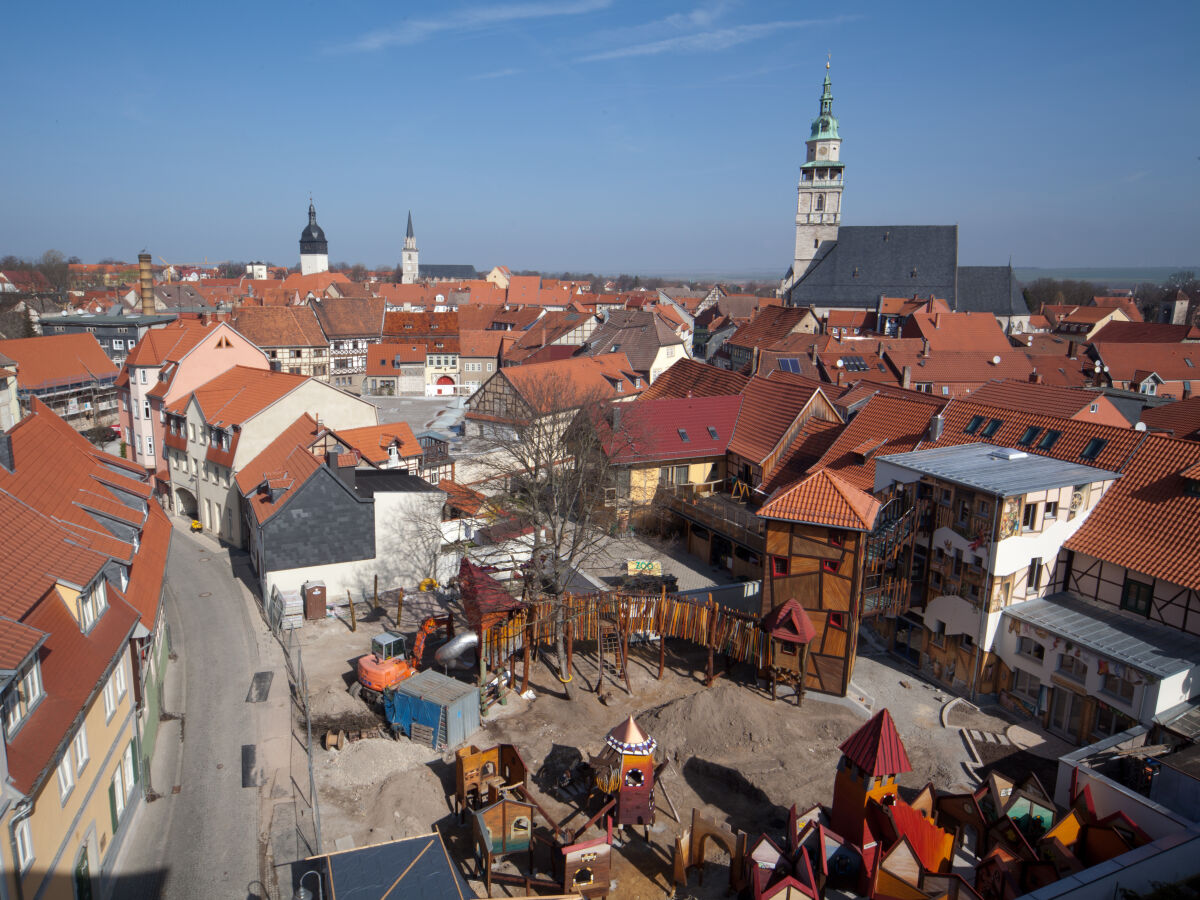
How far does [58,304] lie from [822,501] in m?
115

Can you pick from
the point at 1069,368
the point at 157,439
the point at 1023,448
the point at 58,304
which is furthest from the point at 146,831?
the point at 58,304

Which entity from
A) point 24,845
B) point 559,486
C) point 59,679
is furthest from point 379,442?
point 24,845

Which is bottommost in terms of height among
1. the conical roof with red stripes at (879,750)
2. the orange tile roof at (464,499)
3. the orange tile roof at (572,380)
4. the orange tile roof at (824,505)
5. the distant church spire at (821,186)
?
the conical roof with red stripes at (879,750)

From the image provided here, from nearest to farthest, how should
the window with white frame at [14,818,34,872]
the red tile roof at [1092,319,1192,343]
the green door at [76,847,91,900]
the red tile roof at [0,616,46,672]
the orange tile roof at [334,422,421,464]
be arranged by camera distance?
1. the window with white frame at [14,818,34,872]
2. the red tile roof at [0,616,46,672]
3. the green door at [76,847,91,900]
4. the orange tile roof at [334,422,421,464]
5. the red tile roof at [1092,319,1192,343]

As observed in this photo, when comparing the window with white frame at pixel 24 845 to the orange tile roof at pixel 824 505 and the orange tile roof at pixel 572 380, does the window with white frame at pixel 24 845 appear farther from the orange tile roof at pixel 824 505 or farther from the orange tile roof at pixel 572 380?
the orange tile roof at pixel 572 380

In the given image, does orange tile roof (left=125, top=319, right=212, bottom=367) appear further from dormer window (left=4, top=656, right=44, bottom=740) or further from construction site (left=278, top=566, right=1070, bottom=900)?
dormer window (left=4, top=656, right=44, bottom=740)

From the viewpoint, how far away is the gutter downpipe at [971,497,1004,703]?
21.8m

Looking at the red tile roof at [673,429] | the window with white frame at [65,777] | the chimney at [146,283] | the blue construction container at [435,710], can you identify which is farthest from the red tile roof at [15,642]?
the chimney at [146,283]

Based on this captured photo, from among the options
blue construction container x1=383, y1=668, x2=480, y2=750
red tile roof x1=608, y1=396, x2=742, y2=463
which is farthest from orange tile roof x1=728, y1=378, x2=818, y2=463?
blue construction container x1=383, y1=668, x2=480, y2=750

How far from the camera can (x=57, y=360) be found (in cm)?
5647

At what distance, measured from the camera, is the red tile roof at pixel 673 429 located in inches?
1378

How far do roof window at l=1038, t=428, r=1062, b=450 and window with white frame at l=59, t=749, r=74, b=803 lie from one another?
26.1m

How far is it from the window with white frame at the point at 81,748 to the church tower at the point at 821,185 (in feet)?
296

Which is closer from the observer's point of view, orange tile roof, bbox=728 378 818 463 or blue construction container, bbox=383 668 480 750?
blue construction container, bbox=383 668 480 750
